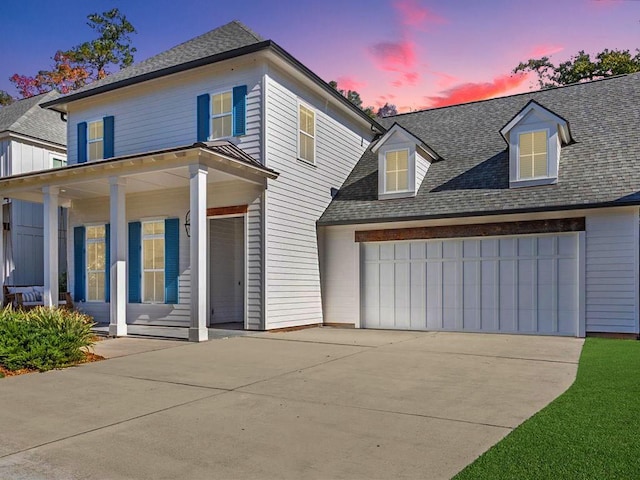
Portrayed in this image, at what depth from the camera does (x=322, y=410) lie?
5.16 m

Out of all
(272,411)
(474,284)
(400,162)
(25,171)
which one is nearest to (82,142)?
(25,171)

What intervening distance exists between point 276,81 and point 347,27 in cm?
323

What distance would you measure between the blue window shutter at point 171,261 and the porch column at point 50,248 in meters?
2.46

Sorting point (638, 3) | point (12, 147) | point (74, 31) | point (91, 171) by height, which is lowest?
point (91, 171)

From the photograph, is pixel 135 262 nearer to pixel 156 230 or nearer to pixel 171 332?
pixel 156 230

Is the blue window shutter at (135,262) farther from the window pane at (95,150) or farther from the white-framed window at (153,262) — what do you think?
the window pane at (95,150)

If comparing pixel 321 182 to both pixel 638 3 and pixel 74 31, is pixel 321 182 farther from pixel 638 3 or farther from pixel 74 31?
pixel 74 31

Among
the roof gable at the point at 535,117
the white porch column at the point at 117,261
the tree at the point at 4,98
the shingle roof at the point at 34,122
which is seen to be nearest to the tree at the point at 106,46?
the tree at the point at 4,98

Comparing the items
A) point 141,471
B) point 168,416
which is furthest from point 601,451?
point 168,416

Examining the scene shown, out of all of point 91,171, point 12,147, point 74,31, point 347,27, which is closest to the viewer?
point 91,171

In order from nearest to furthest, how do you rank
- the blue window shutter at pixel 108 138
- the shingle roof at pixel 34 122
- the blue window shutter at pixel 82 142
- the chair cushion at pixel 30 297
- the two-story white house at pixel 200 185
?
the two-story white house at pixel 200 185 → the blue window shutter at pixel 108 138 → the blue window shutter at pixel 82 142 → the chair cushion at pixel 30 297 → the shingle roof at pixel 34 122

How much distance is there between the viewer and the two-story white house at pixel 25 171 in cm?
1742

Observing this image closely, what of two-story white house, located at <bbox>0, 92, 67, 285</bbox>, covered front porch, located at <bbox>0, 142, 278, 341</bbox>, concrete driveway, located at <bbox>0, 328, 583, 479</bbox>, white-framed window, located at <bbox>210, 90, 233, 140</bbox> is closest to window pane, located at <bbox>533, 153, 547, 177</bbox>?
concrete driveway, located at <bbox>0, 328, 583, 479</bbox>

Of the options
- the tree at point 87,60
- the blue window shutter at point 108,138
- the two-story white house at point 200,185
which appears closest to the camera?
the two-story white house at point 200,185
